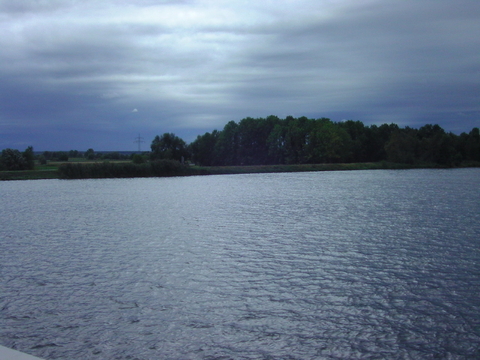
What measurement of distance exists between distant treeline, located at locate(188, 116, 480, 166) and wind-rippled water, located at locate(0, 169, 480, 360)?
99.2 meters

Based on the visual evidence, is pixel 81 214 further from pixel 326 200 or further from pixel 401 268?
pixel 401 268

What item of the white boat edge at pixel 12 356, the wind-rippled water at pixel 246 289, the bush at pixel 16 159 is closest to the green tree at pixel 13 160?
the bush at pixel 16 159

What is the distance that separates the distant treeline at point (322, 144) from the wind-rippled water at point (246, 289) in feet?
325

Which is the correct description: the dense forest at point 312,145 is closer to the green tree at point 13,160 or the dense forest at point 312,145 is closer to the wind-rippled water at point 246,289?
the green tree at point 13,160

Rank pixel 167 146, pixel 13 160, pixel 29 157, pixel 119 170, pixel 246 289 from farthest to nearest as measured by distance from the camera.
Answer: pixel 167 146, pixel 29 157, pixel 13 160, pixel 119 170, pixel 246 289

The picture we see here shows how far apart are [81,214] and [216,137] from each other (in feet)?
370

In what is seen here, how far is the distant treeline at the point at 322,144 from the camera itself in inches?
4744

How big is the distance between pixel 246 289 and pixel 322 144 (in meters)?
116

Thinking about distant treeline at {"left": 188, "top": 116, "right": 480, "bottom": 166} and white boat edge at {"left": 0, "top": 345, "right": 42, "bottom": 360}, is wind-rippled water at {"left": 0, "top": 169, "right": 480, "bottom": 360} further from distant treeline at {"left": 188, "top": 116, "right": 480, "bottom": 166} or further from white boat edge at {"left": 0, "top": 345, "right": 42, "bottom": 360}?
distant treeline at {"left": 188, "top": 116, "right": 480, "bottom": 166}

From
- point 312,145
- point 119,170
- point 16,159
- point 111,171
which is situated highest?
point 312,145

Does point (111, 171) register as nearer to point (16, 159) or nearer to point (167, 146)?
point (16, 159)

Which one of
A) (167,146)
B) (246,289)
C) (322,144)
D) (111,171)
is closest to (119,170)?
(111,171)

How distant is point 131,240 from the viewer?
23125 mm

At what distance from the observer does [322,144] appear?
127188mm
